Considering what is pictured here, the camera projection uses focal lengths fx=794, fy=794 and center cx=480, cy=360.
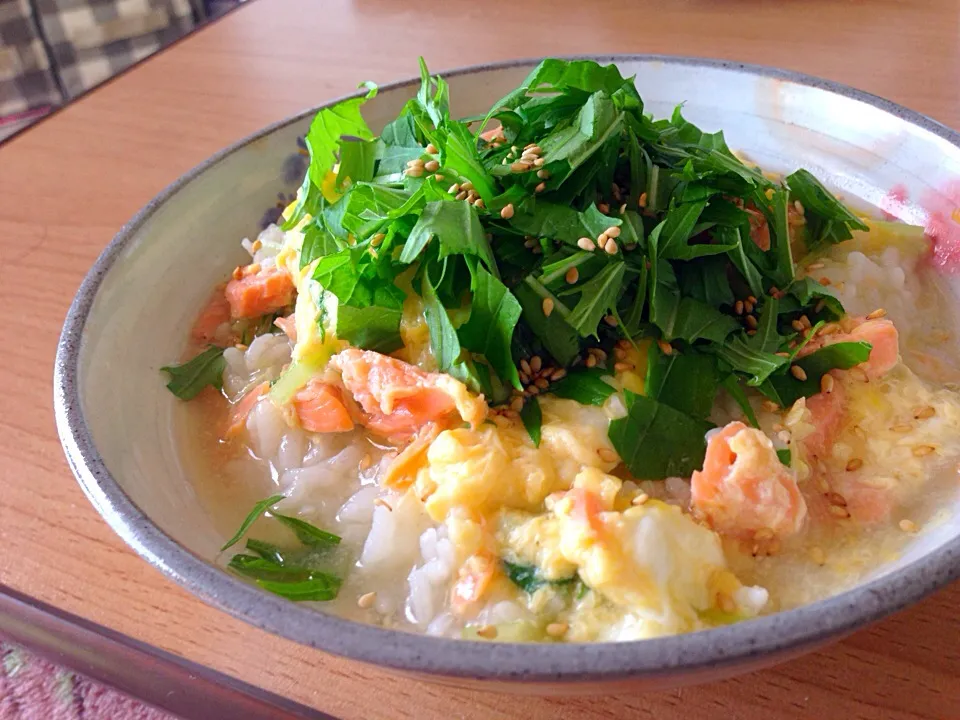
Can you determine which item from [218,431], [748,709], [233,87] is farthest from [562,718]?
[233,87]

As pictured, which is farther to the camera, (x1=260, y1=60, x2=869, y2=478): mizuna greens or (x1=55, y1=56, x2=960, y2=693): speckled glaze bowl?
(x1=260, y1=60, x2=869, y2=478): mizuna greens

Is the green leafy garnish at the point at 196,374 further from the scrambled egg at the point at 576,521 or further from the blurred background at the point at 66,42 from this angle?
the blurred background at the point at 66,42

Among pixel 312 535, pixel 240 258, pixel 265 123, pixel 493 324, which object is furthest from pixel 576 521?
pixel 265 123

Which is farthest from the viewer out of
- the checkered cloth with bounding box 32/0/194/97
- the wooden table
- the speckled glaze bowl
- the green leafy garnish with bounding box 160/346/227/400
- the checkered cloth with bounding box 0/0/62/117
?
the checkered cloth with bounding box 32/0/194/97

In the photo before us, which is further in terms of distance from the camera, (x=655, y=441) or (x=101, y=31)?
(x=101, y=31)

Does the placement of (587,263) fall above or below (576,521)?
above

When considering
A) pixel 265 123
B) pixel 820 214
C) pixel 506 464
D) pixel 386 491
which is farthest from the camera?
pixel 265 123

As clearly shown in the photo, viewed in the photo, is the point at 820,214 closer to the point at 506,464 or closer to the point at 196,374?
the point at 506,464

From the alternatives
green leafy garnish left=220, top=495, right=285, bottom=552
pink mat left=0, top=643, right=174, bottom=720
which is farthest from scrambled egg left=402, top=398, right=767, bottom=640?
pink mat left=0, top=643, right=174, bottom=720

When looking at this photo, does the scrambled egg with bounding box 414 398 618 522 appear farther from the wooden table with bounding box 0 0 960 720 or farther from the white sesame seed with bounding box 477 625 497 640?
the wooden table with bounding box 0 0 960 720
